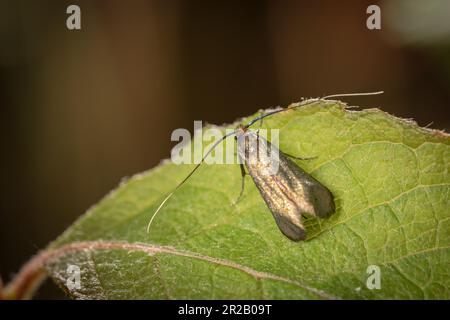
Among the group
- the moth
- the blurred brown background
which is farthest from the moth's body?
the blurred brown background

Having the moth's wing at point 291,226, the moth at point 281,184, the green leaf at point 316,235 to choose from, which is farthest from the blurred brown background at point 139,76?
the moth's wing at point 291,226

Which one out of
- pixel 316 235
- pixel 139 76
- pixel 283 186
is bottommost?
pixel 316 235

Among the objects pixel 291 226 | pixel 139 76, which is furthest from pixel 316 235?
pixel 139 76

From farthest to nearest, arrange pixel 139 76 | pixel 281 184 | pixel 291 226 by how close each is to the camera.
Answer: pixel 139 76
pixel 281 184
pixel 291 226

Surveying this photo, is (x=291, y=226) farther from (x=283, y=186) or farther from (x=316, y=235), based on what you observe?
(x=283, y=186)

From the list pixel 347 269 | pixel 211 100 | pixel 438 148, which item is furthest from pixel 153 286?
pixel 211 100

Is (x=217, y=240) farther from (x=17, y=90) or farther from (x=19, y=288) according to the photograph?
(x=17, y=90)
